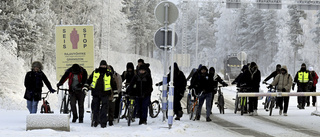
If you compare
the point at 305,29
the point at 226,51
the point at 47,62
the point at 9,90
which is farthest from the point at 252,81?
the point at 226,51

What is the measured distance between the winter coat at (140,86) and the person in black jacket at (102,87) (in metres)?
0.81

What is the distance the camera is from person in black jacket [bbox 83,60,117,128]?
13.8 meters

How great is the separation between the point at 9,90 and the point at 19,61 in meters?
2.05

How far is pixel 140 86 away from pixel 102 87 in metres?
1.28

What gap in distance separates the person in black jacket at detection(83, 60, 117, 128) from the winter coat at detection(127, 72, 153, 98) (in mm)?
807

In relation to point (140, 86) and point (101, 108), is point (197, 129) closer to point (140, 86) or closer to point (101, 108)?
point (140, 86)

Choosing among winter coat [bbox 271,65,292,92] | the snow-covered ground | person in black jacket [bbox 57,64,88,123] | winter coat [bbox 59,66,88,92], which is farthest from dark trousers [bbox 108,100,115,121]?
winter coat [bbox 271,65,292,92]

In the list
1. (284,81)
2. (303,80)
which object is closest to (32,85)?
(284,81)

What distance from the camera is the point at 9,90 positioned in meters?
29.3

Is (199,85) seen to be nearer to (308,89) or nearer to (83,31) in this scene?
(83,31)

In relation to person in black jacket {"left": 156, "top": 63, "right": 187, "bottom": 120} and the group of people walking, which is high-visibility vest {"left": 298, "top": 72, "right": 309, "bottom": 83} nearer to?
the group of people walking

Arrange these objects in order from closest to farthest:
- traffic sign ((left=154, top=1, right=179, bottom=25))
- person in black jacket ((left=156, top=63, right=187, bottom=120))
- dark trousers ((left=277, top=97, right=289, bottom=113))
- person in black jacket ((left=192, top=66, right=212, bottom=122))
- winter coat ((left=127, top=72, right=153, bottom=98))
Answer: traffic sign ((left=154, top=1, right=179, bottom=25))
winter coat ((left=127, top=72, right=153, bottom=98))
person in black jacket ((left=156, top=63, right=187, bottom=120))
person in black jacket ((left=192, top=66, right=212, bottom=122))
dark trousers ((left=277, top=97, right=289, bottom=113))

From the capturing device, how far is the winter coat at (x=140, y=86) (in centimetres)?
1461

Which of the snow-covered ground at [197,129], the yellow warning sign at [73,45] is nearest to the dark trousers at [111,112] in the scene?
the snow-covered ground at [197,129]
